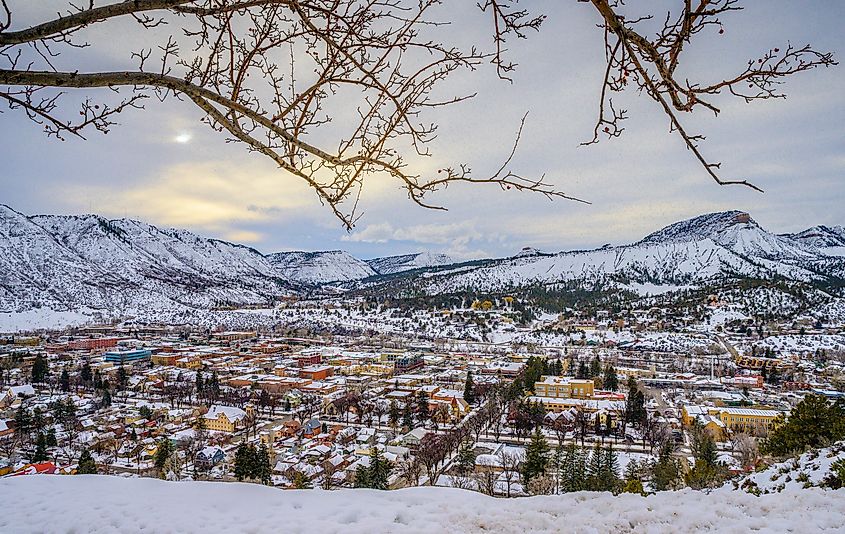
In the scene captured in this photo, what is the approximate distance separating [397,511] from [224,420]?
18.2m

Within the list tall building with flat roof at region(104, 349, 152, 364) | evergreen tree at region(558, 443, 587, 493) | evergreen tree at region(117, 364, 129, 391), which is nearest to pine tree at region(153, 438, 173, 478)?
evergreen tree at region(558, 443, 587, 493)

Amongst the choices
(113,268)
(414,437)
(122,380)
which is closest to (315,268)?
(113,268)

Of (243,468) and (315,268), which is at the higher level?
(315,268)

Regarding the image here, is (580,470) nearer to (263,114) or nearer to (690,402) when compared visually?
(263,114)

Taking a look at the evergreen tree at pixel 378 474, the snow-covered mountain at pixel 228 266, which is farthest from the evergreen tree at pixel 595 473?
the snow-covered mountain at pixel 228 266

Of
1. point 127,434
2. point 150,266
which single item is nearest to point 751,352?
point 127,434

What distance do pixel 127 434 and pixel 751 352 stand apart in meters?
42.6

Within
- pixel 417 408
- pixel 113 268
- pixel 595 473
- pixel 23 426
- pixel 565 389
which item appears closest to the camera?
pixel 595 473

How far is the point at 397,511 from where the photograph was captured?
281 centimetres

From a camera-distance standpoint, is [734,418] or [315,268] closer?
[734,418]

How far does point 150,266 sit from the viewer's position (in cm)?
10869

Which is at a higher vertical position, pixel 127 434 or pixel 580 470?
pixel 580 470

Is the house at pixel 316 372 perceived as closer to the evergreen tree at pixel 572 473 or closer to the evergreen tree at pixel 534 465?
the evergreen tree at pixel 534 465

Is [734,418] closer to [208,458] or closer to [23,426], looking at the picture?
[208,458]
